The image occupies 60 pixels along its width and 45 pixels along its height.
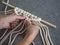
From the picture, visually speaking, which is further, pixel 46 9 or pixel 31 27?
pixel 46 9

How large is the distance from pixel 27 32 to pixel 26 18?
92mm

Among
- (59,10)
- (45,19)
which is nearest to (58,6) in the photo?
(59,10)

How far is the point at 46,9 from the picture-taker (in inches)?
45.3

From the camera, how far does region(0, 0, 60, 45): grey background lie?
1125 millimetres

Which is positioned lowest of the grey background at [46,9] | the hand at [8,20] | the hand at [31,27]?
the hand at [31,27]

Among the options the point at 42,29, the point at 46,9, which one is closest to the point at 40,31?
the point at 42,29

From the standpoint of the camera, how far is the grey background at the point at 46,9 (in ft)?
3.69

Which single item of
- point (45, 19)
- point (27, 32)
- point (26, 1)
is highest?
point (26, 1)

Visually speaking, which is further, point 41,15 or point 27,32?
point 41,15

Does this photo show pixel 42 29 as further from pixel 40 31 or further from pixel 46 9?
pixel 46 9

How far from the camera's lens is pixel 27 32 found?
102 cm

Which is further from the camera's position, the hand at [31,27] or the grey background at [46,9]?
the grey background at [46,9]

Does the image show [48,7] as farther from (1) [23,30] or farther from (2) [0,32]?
(2) [0,32]

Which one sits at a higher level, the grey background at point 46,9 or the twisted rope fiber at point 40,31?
the grey background at point 46,9
